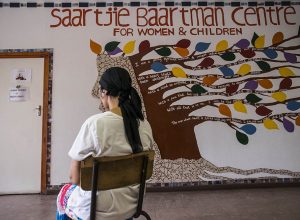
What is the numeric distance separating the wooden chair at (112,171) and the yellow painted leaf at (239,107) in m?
2.30

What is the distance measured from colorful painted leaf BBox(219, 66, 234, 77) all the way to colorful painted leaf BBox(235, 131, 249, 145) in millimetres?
743

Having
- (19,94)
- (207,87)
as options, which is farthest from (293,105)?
(19,94)

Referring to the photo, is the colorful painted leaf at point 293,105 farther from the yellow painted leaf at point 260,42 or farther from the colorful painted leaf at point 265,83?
the yellow painted leaf at point 260,42

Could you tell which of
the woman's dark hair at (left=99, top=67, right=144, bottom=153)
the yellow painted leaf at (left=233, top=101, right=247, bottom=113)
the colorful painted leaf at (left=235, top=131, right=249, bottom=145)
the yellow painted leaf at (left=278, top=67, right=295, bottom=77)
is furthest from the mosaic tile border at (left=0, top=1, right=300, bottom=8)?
the woman's dark hair at (left=99, top=67, right=144, bottom=153)

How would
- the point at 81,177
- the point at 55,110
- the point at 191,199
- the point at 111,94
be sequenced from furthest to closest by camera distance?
the point at 55,110 < the point at 191,199 < the point at 111,94 < the point at 81,177

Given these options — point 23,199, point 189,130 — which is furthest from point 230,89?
point 23,199

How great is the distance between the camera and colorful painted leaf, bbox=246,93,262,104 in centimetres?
323

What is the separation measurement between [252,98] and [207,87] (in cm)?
60

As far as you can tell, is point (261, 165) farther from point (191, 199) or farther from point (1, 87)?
point (1, 87)

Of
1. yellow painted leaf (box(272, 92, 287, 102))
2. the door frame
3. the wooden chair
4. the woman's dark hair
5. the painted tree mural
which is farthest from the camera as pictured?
yellow painted leaf (box(272, 92, 287, 102))

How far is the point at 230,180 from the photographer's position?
317 centimetres

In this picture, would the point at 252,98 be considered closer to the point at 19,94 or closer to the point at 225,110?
the point at 225,110

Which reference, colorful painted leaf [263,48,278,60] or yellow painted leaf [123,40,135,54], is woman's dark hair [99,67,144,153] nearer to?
yellow painted leaf [123,40,135,54]

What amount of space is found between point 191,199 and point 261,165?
105 cm
